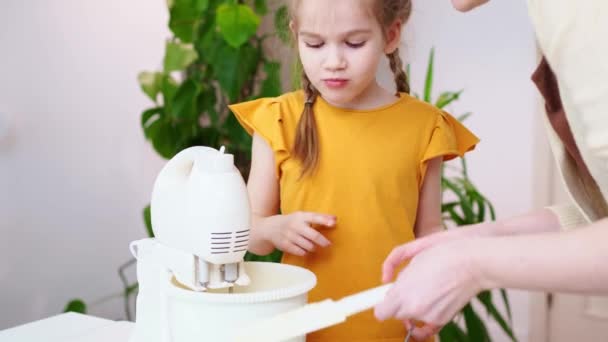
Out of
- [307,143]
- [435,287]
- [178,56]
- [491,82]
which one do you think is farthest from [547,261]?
[491,82]

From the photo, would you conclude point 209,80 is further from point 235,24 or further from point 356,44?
point 356,44

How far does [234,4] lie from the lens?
7.38 ft

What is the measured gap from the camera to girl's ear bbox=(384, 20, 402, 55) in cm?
127

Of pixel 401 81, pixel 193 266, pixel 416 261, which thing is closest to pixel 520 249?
pixel 416 261

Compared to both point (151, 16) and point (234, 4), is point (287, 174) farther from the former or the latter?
point (151, 16)

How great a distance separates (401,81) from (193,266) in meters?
0.64

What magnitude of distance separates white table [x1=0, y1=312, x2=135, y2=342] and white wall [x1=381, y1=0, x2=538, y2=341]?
2.11 meters

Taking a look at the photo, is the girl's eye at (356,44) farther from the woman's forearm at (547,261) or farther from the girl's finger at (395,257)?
the woman's forearm at (547,261)

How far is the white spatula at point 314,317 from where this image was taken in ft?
2.52

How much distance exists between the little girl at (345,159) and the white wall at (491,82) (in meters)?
1.80

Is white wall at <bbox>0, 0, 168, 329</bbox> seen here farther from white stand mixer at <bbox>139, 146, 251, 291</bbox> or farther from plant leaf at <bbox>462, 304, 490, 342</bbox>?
white stand mixer at <bbox>139, 146, 251, 291</bbox>

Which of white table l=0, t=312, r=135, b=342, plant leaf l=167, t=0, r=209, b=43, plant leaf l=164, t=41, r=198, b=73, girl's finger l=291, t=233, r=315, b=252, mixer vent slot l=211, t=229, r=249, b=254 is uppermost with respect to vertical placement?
plant leaf l=167, t=0, r=209, b=43

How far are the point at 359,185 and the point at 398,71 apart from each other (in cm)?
26

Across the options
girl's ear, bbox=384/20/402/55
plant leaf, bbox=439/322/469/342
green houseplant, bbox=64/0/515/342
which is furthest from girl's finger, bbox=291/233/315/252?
green houseplant, bbox=64/0/515/342
